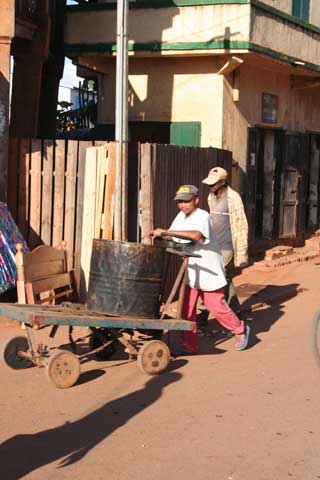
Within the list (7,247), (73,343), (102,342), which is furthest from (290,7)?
(73,343)

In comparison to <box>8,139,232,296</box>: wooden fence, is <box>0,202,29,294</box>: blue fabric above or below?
below

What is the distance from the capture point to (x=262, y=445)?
547cm

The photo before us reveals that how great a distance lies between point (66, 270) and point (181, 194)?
243 centimetres

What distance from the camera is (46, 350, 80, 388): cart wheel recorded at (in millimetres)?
6609

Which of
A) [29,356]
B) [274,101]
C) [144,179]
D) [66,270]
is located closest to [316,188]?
[274,101]

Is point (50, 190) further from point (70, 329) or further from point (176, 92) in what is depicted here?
point (176, 92)

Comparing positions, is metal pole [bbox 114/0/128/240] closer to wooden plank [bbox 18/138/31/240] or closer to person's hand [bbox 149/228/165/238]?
wooden plank [bbox 18/138/31/240]

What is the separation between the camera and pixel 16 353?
7.29 metres

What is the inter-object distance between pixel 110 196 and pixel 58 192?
0.70m

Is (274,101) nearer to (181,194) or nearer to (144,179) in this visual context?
(144,179)

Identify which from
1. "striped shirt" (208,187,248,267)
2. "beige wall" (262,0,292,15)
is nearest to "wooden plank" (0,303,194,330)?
"striped shirt" (208,187,248,267)

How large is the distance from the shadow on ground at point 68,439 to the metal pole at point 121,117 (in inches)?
135

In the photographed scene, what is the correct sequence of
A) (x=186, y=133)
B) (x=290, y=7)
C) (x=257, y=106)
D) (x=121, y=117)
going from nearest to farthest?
(x=121, y=117), (x=186, y=133), (x=257, y=106), (x=290, y=7)

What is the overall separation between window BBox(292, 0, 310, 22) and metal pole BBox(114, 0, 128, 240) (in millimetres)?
6912
